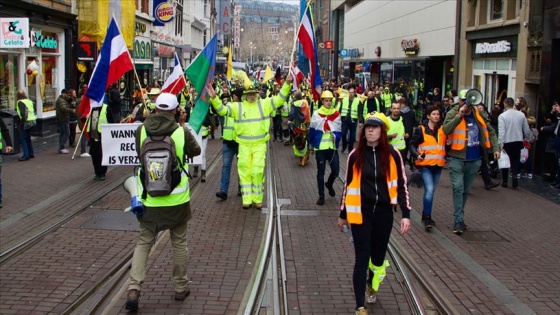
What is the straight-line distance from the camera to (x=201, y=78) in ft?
31.7

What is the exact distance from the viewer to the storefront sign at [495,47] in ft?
58.1

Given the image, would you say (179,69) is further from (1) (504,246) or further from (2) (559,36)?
(2) (559,36)

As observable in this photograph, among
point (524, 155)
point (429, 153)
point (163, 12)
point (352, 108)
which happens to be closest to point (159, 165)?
point (429, 153)

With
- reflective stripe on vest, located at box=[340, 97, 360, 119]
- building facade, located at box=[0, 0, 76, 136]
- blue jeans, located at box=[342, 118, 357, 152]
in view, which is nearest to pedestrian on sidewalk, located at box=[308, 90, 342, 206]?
reflective stripe on vest, located at box=[340, 97, 360, 119]

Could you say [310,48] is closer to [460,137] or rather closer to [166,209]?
[460,137]

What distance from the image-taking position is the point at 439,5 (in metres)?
24.9

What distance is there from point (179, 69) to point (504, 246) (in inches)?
258

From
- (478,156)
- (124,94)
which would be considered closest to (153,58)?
(124,94)

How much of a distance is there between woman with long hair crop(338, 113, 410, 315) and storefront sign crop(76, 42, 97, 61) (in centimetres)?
1939

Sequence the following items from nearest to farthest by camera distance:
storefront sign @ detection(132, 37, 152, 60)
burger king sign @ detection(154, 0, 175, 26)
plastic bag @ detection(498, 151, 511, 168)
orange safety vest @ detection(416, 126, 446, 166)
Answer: orange safety vest @ detection(416, 126, 446, 166), plastic bag @ detection(498, 151, 511, 168), storefront sign @ detection(132, 37, 152, 60), burger king sign @ detection(154, 0, 175, 26)

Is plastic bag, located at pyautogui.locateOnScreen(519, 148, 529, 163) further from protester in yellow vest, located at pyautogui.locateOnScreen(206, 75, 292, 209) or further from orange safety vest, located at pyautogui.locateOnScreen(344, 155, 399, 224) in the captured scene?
orange safety vest, located at pyautogui.locateOnScreen(344, 155, 399, 224)

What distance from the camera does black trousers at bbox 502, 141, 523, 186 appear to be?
13.4 metres

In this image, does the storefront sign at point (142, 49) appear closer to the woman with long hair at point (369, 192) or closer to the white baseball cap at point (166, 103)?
the white baseball cap at point (166, 103)

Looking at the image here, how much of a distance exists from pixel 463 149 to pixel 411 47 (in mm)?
20282
